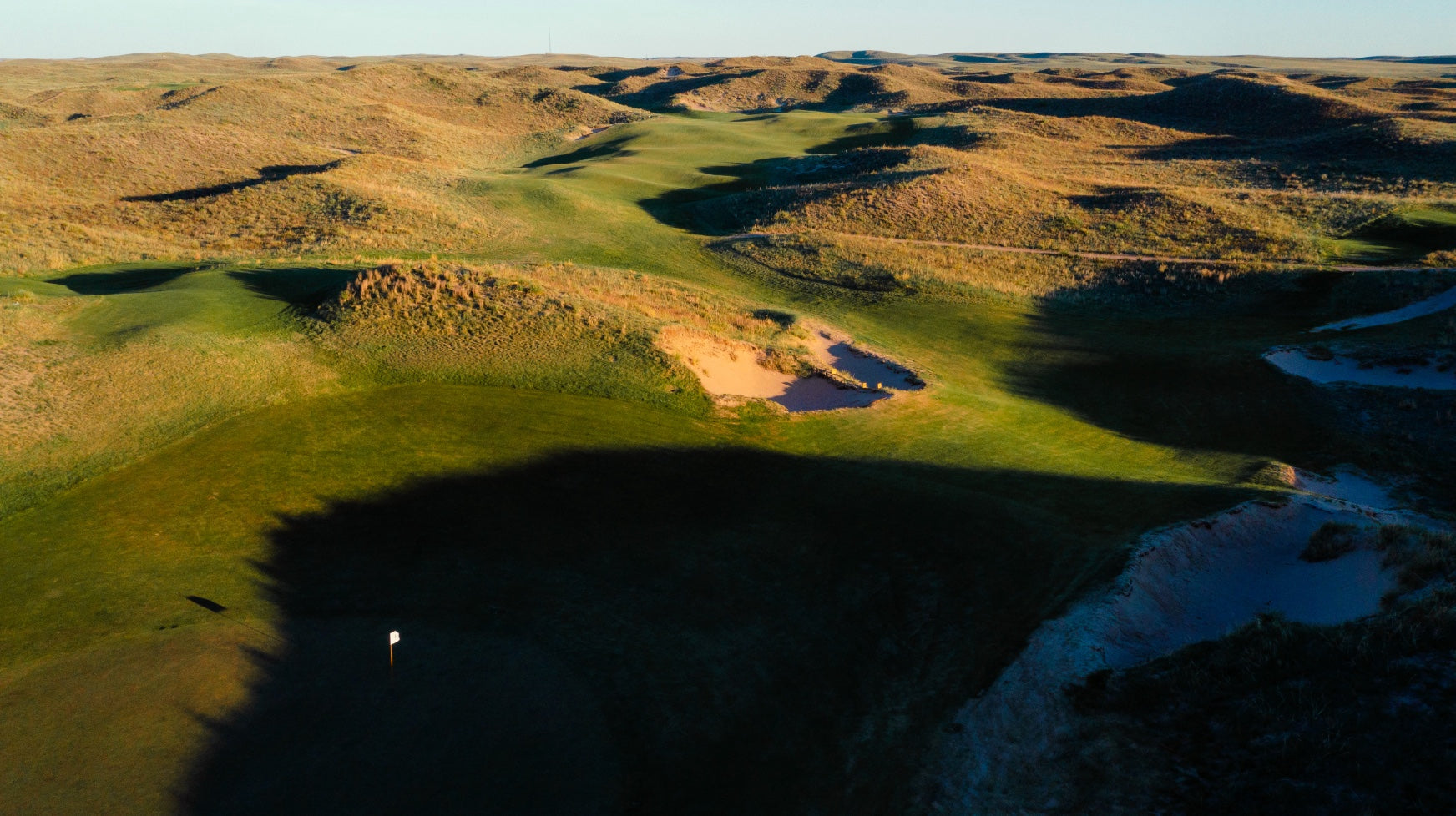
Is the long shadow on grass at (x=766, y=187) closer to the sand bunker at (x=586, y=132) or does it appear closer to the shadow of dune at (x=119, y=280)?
the shadow of dune at (x=119, y=280)

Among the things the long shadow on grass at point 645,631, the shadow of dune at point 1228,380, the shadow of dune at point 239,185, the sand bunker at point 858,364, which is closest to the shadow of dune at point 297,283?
the long shadow on grass at point 645,631

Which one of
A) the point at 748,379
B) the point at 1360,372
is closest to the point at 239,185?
the point at 748,379

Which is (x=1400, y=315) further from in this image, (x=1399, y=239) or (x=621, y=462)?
(x=621, y=462)

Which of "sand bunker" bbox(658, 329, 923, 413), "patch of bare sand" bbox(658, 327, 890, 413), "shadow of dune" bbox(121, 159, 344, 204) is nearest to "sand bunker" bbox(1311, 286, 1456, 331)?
"sand bunker" bbox(658, 329, 923, 413)

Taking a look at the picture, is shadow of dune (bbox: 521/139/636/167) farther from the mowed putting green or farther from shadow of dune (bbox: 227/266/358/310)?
the mowed putting green

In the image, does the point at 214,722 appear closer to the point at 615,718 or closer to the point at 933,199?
the point at 615,718

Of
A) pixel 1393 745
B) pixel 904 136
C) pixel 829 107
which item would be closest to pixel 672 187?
pixel 904 136
